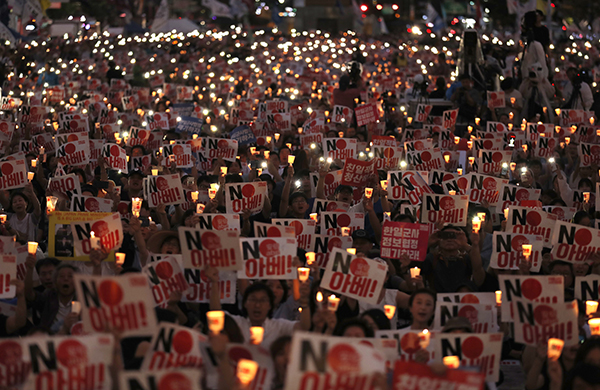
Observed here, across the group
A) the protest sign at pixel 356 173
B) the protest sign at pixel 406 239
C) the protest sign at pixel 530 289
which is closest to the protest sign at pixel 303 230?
the protest sign at pixel 406 239

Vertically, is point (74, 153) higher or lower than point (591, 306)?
higher

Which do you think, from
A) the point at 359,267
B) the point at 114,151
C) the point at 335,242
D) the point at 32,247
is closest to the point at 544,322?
the point at 359,267

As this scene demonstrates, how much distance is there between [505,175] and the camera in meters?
12.1

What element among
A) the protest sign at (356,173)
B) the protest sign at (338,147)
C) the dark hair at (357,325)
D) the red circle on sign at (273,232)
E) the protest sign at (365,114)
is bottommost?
the dark hair at (357,325)

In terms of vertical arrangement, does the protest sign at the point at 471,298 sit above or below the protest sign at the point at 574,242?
below

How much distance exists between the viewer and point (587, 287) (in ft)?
22.5

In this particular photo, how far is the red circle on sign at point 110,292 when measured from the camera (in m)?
5.36

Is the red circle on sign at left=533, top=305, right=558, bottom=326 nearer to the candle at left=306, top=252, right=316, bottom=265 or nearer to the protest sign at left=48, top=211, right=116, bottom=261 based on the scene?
the candle at left=306, top=252, right=316, bottom=265

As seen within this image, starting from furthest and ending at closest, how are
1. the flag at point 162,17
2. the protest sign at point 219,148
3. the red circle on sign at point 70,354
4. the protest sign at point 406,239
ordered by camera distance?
1. the flag at point 162,17
2. the protest sign at point 219,148
3. the protest sign at point 406,239
4. the red circle on sign at point 70,354

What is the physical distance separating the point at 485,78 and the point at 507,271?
1258 centimetres

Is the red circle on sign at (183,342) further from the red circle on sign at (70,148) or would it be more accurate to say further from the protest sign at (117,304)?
the red circle on sign at (70,148)

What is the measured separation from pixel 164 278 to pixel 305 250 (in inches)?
77.6

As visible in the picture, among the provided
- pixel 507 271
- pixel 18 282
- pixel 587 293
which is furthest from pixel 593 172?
pixel 18 282

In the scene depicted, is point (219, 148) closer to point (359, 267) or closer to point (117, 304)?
point (359, 267)
